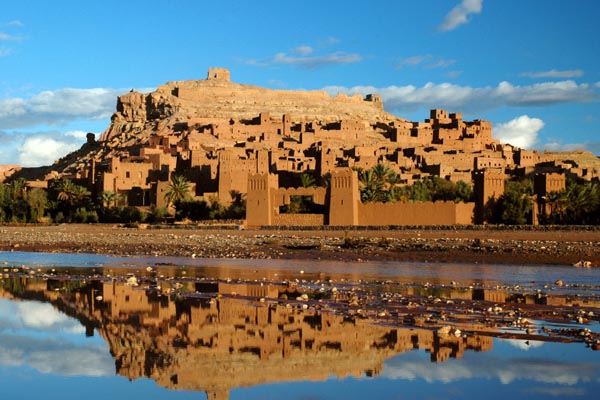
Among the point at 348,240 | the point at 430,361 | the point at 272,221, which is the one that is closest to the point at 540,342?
the point at 430,361

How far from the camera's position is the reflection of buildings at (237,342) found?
35.7 feet

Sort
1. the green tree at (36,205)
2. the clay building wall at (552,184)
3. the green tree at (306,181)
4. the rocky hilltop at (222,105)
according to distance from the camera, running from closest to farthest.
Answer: the clay building wall at (552,184) < the green tree at (306,181) < the green tree at (36,205) < the rocky hilltop at (222,105)

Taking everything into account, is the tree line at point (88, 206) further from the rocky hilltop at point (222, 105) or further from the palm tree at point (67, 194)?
the rocky hilltop at point (222, 105)

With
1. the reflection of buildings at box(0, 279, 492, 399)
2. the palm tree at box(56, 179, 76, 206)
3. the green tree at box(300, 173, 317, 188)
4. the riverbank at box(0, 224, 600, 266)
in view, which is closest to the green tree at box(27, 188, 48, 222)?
the palm tree at box(56, 179, 76, 206)

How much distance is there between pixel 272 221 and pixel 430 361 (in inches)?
1345

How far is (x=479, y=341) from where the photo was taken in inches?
488

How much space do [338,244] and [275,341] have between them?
75.1 ft

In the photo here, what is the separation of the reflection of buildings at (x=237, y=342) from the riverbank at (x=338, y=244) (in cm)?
1483

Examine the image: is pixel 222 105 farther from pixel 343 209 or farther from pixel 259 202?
pixel 343 209

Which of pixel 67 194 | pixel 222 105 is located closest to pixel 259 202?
pixel 67 194

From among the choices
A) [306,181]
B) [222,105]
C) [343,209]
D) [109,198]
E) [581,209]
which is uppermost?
[222,105]

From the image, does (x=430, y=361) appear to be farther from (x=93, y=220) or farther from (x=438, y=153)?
(x=438, y=153)

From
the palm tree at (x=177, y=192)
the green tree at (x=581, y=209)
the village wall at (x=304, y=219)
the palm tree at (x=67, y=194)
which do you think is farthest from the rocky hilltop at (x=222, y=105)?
→ the green tree at (x=581, y=209)

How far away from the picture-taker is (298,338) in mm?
12961
